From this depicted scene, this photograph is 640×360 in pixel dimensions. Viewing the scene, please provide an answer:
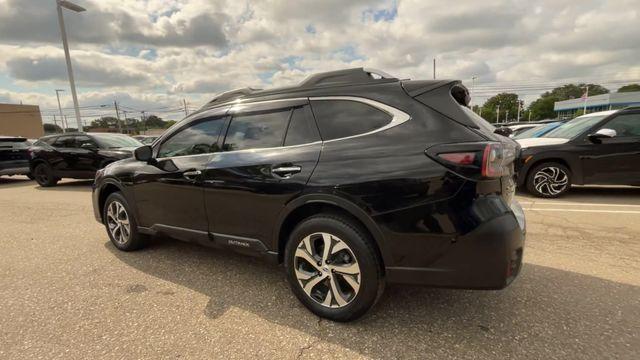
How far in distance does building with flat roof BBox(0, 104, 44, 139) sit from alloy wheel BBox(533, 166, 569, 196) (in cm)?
7123

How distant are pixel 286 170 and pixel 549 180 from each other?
5997 mm

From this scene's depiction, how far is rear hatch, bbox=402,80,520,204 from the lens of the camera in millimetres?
2209

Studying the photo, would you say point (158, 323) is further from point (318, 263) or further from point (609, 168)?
point (609, 168)

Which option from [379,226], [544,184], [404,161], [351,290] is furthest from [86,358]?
[544,184]

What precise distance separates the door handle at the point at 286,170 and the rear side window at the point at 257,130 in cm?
22

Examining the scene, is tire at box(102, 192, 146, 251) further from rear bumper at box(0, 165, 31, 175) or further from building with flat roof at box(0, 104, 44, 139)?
building with flat roof at box(0, 104, 44, 139)

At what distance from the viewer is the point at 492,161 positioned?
2.24 m

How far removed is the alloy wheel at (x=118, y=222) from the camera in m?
4.20

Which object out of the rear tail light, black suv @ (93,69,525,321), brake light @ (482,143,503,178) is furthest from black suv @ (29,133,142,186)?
brake light @ (482,143,503,178)

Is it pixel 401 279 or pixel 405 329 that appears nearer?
pixel 401 279

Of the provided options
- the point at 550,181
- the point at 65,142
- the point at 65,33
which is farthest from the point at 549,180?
the point at 65,33

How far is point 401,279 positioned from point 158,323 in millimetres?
1815

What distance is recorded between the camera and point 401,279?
7.86 ft

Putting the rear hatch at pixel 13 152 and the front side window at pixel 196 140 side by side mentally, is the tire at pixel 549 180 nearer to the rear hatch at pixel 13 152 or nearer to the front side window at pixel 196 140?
the front side window at pixel 196 140
